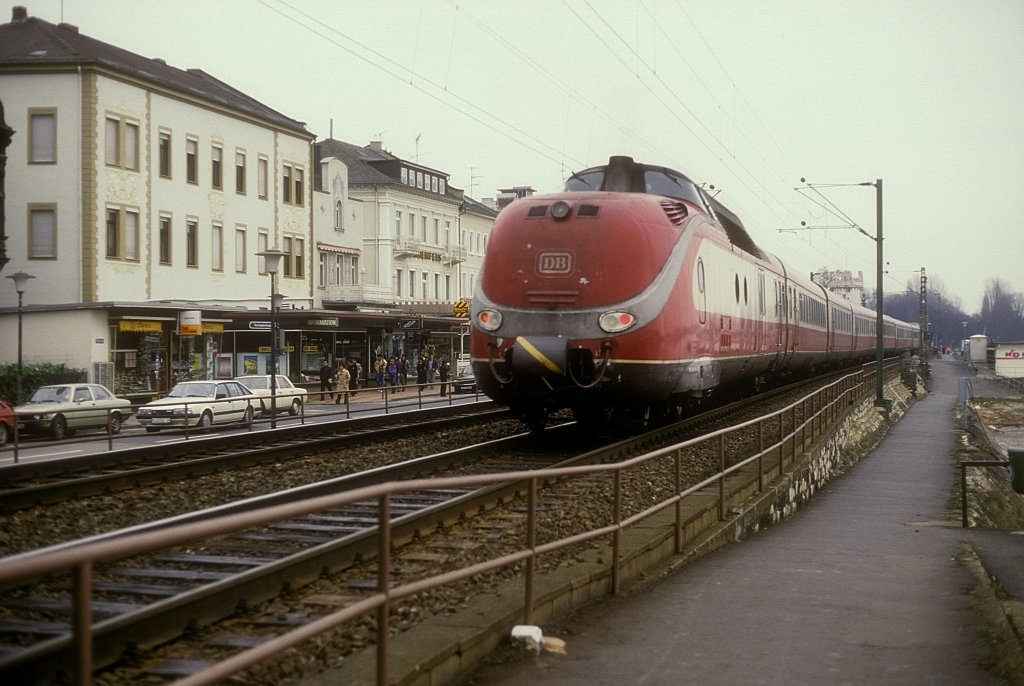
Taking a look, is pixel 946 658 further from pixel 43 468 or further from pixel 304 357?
pixel 304 357

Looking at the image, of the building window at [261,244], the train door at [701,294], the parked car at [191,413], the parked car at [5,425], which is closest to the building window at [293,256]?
the building window at [261,244]

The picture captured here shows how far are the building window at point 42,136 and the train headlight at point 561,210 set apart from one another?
102ft

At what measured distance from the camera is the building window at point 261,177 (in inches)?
2030

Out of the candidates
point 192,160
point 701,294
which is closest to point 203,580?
point 701,294

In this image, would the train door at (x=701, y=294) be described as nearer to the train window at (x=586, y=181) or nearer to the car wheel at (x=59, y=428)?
the train window at (x=586, y=181)

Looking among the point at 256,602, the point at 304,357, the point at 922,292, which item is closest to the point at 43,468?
the point at 256,602

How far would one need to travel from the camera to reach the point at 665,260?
15.8 meters

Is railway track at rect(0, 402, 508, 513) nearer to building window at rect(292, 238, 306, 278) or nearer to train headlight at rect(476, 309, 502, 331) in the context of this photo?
train headlight at rect(476, 309, 502, 331)

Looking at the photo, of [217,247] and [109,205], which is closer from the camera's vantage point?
[109,205]

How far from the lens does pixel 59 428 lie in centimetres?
2177

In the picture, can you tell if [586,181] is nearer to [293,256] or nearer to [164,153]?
[164,153]

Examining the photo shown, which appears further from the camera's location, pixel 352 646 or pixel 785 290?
pixel 785 290

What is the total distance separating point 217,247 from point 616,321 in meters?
36.3

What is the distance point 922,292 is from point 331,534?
11804 cm
